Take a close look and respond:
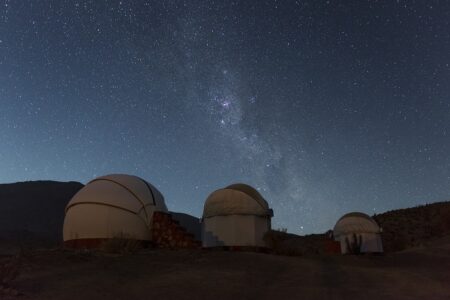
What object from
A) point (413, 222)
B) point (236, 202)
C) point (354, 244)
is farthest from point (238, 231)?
point (413, 222)

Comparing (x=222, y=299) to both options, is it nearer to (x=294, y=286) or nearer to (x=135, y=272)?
(x=294, y=286)

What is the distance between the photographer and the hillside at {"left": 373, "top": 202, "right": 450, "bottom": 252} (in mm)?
41850

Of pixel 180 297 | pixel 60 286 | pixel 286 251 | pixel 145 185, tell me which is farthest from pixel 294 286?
pixel 145 185

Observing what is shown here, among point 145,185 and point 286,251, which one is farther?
point 145,185

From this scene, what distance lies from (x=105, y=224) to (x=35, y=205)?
74627mm

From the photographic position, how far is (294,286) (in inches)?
357

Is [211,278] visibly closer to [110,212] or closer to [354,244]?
[110,212]

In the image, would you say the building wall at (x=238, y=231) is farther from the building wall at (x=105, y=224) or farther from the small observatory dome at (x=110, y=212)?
the building wall at (x=105, y=224)

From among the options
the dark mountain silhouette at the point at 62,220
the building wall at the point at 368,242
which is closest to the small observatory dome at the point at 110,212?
the dark mountain silhouette at the point at 62,220

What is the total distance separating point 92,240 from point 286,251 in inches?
310

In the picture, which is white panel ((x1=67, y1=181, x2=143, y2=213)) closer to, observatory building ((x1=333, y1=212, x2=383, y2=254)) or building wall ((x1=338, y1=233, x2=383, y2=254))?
observatory building ((x1=333, y1=212, x2=383, y2=254))

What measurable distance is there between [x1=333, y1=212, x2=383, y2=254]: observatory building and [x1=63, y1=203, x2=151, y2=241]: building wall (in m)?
13.8

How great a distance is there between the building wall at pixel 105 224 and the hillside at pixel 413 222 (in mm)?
28871

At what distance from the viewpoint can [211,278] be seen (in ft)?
31.3
